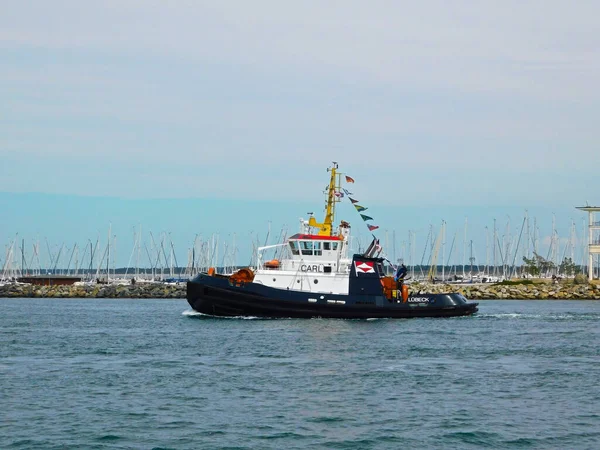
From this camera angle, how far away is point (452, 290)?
330 ft

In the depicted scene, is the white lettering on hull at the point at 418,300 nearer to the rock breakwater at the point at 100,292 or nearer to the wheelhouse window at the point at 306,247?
the wheelhouse window at the point at 306,247

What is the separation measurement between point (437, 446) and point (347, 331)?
23.9 metres

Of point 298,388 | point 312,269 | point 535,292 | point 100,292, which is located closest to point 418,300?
point 312,269

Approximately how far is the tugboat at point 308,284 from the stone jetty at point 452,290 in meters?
44.3

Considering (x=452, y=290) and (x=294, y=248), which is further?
(x=452, y=290)

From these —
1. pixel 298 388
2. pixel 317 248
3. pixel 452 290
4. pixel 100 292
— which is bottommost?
pixel 298 388

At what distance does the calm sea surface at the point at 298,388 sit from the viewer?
21.0 meters

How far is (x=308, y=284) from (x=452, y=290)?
53115mm

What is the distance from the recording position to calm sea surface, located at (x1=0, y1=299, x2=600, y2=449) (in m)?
21.0

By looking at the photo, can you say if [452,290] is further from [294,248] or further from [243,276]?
[243,276]

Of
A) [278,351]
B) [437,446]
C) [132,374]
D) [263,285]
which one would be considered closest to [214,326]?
[263,285]

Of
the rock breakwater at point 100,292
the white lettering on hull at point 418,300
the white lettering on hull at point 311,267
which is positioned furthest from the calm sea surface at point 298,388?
the rock breakwater at point 100,292

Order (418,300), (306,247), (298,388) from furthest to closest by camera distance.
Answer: (418,300)
(306,247)
(298,388)

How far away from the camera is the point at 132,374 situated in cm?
2975
